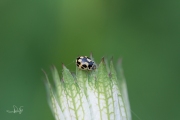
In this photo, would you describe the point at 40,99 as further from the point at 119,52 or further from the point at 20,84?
the point at 119,52

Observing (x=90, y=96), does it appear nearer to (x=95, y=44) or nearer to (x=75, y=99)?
(x=75, y=99)

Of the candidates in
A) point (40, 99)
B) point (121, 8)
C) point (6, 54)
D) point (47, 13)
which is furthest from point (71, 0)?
point (40, 99)

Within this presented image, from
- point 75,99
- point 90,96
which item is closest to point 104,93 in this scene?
point 90,96

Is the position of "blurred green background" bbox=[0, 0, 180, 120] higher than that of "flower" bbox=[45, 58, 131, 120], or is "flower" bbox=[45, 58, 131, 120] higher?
"blurred green background" bbox=[0, 0, 180, 120]

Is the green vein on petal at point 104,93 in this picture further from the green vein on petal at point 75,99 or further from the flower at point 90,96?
the green vein on petal at point 75,99

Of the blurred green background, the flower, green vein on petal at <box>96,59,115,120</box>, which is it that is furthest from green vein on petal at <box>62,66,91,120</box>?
the blurred green background

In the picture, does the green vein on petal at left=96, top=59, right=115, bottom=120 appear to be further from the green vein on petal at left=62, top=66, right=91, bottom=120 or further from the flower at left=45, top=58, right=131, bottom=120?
the green vein on petal at left=62, top=66, right=91, bottom=120

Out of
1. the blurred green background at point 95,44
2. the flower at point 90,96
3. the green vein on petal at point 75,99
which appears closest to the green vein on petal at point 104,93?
the flower at point 90,96
